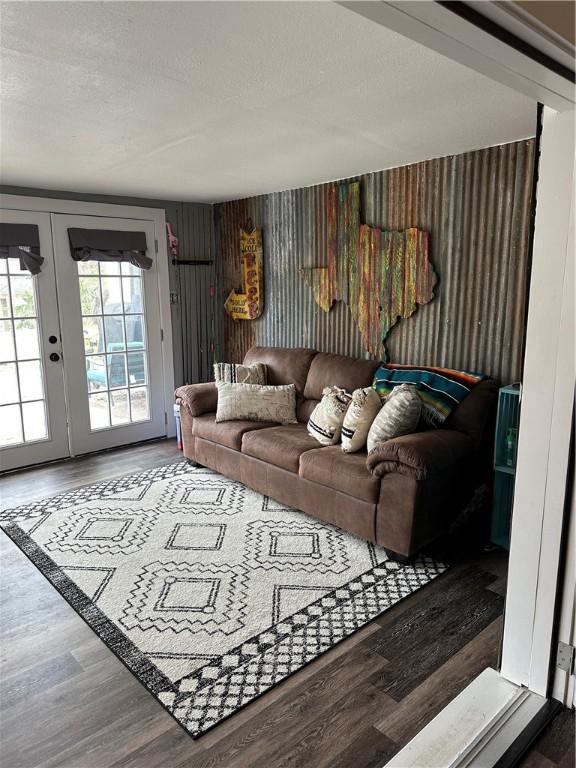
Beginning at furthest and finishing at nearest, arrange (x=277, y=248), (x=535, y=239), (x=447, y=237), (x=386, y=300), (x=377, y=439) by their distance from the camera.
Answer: (x=277, y=248), (x=386, y=300), (x=447, y=237), (x=377, y=439), (x=535, y=239)

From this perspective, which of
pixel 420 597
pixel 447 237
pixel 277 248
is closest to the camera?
pixel 420 597

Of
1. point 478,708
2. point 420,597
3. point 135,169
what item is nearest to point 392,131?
point 135,169

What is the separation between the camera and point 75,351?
455 cm

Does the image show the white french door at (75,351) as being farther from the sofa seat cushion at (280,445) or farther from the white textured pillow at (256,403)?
the sofa seat cushion at (280,445)

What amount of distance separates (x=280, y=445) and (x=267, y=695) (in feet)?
5.51

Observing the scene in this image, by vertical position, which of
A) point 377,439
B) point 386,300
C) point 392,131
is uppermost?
point 392,131

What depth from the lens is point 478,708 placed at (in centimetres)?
183

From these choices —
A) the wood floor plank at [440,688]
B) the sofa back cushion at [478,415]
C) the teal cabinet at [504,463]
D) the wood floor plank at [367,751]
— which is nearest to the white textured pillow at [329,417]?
the sofa back cushion at [478,415]

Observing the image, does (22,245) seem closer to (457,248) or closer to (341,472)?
(341,472)

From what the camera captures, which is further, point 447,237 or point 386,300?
point 386,300

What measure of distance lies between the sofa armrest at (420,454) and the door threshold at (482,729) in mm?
995

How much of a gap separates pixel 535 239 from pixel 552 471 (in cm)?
74

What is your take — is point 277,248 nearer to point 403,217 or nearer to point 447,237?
point 403,217

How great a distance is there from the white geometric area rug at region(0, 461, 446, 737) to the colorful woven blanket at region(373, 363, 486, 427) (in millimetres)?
856
